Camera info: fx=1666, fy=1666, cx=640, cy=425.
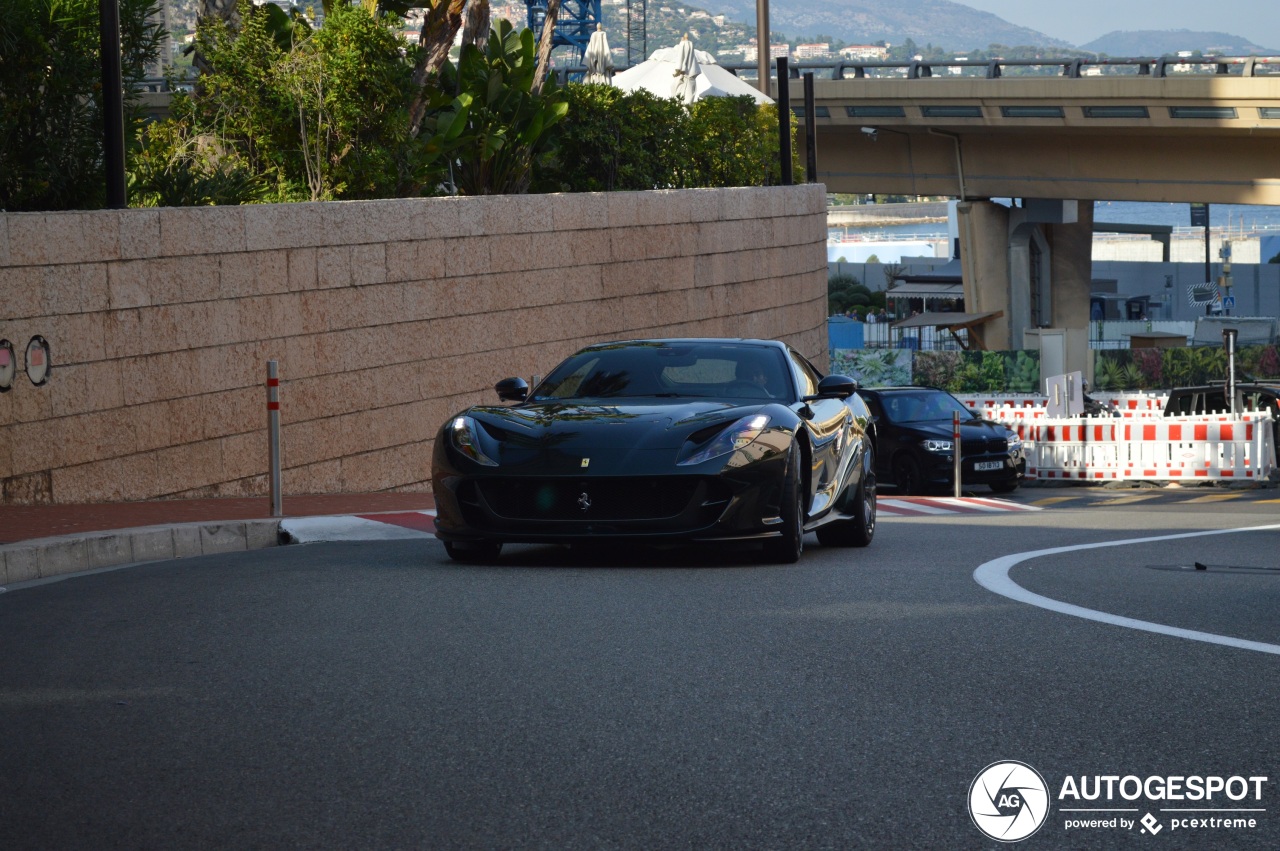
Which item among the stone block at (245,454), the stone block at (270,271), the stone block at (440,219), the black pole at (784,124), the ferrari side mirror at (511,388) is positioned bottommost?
the stone block at (245,454)

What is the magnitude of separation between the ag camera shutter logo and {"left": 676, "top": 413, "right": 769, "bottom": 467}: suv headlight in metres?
4.21

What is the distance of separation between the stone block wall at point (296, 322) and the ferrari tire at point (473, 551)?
4.10 meters

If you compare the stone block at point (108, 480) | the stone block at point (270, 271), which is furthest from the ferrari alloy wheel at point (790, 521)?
the stone block at point (270, 271)

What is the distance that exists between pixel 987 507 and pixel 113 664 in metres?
12.9

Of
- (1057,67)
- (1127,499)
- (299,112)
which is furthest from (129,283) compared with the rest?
(1057,67)

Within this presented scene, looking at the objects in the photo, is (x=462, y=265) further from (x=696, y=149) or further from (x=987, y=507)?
(x=696, y=149)

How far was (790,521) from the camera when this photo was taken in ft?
29.1

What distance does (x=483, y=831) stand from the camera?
3.92 m

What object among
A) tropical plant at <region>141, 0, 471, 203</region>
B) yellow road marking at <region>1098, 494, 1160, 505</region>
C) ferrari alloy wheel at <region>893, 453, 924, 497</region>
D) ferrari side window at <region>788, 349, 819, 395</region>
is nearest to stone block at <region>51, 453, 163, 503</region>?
tropical plant at <region>141, 0, 471, 203</region>

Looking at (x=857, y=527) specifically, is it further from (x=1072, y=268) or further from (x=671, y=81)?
(x=1072, y=268)

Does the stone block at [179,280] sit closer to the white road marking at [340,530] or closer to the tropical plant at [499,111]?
the white road marking at [340,530]

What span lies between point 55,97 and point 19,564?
19.9ft

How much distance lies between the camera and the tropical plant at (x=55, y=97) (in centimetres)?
1344

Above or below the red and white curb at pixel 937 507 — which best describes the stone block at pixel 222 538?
above
